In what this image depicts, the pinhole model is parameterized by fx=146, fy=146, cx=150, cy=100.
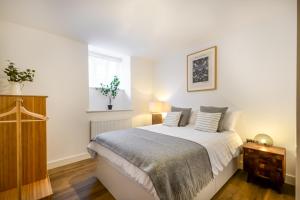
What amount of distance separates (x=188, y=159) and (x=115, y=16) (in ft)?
6.74

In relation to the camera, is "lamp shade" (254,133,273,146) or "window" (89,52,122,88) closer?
"lamp shade" (254,133,273,146)

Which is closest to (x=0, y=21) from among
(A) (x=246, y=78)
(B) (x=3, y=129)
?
(B) (x=3, y=129)

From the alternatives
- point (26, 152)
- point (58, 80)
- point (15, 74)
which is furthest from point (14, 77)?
point (26, 152)

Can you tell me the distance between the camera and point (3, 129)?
1.72 m

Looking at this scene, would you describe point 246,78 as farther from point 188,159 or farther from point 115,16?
point 115,16

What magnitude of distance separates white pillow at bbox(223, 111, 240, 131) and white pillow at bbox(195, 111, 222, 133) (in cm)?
23

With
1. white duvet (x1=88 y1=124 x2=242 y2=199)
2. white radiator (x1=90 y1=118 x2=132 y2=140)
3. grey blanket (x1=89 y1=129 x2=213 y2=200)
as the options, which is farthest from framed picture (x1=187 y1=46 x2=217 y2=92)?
white radiator (x1=90 y1=118 x2=132 y2=140)

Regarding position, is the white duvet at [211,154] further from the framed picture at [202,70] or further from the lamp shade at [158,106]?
the lamp shade at [158,106]

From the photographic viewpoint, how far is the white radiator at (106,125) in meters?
3.06

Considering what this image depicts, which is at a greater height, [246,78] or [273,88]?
[246,78]

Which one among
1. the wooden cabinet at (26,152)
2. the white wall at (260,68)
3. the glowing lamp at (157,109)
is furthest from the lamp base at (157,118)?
the wooden cabinet at (26,152)

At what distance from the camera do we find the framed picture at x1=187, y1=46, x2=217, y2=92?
113 inches

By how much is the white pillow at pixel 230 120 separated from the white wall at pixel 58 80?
243 centimetres

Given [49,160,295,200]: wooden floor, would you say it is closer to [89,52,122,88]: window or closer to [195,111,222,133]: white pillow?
[195,111,222,133]: white pillow
